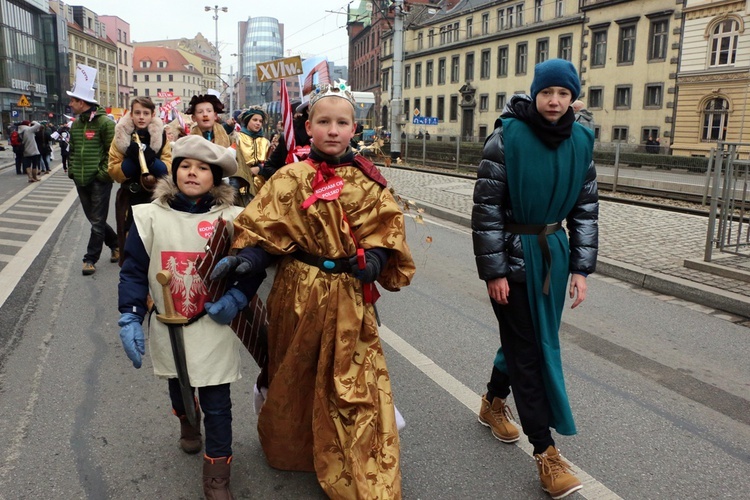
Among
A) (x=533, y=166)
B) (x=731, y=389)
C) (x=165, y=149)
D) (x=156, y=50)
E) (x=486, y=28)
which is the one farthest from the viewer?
(x=156, y=50)

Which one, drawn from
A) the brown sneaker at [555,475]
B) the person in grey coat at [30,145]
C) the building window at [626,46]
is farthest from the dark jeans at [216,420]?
the building window at [626,46]

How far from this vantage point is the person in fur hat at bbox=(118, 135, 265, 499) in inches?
107

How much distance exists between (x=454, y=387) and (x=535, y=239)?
152cm

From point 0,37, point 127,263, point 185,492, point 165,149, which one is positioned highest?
point 0,37

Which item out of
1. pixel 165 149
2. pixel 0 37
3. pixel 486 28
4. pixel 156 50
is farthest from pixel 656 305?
pixel 156 50

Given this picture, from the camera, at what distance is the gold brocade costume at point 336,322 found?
259 cm

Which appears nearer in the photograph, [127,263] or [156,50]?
[127,263]

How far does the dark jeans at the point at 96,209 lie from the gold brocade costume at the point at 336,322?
5.00 m

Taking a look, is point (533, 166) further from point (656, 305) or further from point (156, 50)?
point (156, 50)

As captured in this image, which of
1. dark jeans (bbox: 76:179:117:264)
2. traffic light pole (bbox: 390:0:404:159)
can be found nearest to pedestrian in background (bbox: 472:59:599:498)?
dark jeans (bbox: 76:179:117:264)

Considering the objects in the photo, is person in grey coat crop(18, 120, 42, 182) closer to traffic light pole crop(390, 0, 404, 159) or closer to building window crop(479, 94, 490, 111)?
traffic light pole crop(390, 0, 404, 159)

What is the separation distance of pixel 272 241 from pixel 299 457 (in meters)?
1.02

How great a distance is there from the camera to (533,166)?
281cm

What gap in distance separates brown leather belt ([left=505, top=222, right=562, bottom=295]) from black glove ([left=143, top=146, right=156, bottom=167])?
3946 mm
